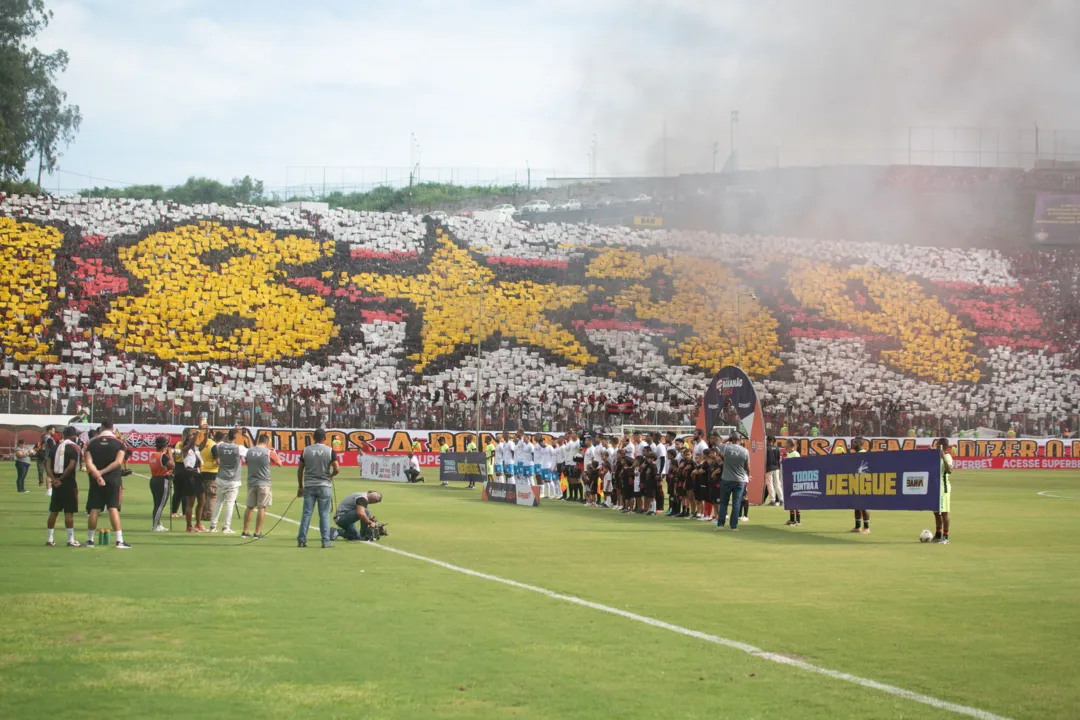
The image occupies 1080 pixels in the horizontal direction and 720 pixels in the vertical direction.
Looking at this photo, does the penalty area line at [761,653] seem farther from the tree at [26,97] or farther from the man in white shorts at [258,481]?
the tree at [26,97]

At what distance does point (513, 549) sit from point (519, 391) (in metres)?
41.4

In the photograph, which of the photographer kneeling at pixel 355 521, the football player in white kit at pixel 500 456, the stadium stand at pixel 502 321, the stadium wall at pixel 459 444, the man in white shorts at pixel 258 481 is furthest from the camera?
the stadium stand at pixel 502 321

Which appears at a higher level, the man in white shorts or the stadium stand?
the stadium stand

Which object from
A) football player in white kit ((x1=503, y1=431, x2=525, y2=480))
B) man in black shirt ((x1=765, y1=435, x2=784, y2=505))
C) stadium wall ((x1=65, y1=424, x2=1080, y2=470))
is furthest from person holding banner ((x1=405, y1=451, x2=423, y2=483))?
man in black shirt ((x1=765, y1=435, x2=784, y2=505))

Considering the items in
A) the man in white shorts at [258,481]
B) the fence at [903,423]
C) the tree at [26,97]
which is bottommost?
the man in white shorts at [258,481]

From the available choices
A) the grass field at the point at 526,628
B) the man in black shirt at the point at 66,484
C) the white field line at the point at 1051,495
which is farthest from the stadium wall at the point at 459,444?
the grass field at the point at 526,628

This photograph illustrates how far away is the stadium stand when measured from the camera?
5694 centimetres

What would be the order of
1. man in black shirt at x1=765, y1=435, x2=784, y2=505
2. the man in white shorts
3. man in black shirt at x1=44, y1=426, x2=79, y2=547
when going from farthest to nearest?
1. man in black shirt at x1=765, y1=435, x2=784, y2=505
2. the man in white shorts
3. man in black shirt at x1=44, y1=426, x2=79, y2=547

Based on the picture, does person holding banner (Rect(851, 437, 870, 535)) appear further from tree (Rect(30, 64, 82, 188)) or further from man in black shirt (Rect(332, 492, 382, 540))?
tree (Rect(30, 64, 82, 188))

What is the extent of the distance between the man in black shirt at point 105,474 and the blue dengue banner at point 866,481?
1333cm

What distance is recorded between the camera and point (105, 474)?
17531 millimetres

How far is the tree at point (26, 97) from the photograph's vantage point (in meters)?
72.1

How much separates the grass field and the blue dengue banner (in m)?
1.53

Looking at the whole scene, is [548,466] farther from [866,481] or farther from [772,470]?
[866,481]
